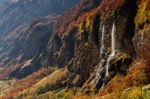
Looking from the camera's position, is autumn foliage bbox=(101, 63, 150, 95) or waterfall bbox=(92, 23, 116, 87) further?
waterfall bbox=(92, 23, 116, 87)

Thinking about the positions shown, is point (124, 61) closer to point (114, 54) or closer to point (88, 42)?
point (114, 54)

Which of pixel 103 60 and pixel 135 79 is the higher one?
pixel 103 60

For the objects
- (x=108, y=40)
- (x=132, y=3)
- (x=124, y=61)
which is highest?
(x=132, y=3)

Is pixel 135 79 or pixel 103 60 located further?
pixel 103 60

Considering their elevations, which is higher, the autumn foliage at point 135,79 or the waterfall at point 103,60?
the waterfall at point 103,60

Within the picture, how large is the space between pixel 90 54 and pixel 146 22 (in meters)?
46.1

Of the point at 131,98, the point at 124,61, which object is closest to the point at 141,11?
the point at 124,61

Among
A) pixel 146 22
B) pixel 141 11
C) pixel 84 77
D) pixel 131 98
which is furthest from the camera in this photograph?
pixel 84 77

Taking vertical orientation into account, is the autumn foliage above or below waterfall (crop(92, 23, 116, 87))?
below

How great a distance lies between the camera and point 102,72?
166000mm

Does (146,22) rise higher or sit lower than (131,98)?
higher

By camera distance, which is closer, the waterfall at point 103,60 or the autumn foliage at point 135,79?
the autumn foliage at point 135,79

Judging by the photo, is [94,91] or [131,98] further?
[94,91]

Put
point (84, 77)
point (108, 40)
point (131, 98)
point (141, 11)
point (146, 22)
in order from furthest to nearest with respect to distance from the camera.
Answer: point (84, 77) → point (108, 40) → point (141, 11) → point (146, 22) → point (131, 98)
